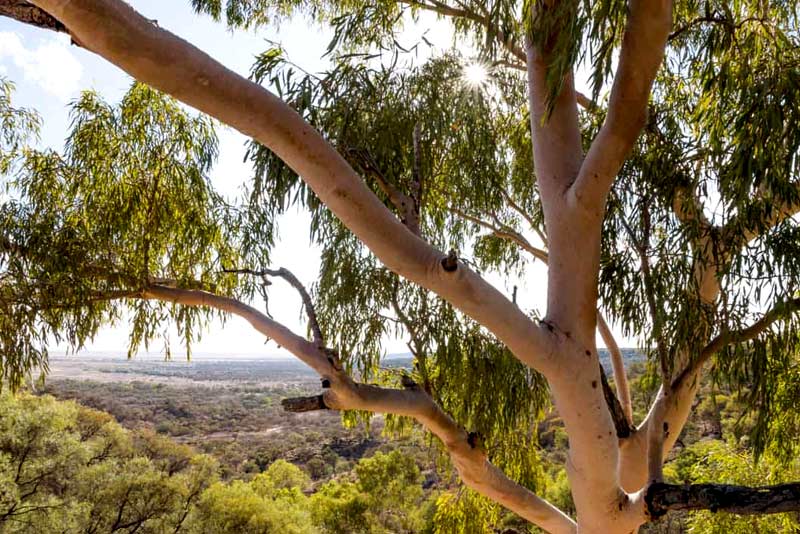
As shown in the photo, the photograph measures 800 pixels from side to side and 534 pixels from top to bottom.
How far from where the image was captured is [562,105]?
1794 millimetres

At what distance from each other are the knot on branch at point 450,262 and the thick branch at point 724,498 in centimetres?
95

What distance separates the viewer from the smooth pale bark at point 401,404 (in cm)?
184

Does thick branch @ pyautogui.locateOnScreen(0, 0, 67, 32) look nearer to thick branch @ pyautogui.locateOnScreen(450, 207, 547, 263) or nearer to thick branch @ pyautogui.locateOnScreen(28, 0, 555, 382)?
thick branch @ pyautogui.locateOnScreen(28, 0, 555, 382)

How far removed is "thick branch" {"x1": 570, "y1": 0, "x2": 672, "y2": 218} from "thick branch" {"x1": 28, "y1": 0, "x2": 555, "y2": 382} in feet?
1.48

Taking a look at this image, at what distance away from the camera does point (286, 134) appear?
1188mm

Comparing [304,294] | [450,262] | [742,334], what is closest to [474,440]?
[304,294]

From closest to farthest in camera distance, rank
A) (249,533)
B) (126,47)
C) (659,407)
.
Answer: (126,47) < (659,407) < (249,533)

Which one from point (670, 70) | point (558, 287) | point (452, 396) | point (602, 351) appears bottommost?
point (452, 396)

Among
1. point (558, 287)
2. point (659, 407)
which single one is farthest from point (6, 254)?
point (659, 407)

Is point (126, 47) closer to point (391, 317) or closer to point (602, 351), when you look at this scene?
point (391, 317)

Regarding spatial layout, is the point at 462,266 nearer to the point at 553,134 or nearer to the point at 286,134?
the point at 286,134

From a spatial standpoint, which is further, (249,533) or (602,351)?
(249,533)

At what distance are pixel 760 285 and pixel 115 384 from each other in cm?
2655

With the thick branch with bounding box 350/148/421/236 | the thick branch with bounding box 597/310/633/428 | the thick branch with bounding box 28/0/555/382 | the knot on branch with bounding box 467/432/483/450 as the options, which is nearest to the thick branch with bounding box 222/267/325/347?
the thick branch with bounding box 350/148/421/236
